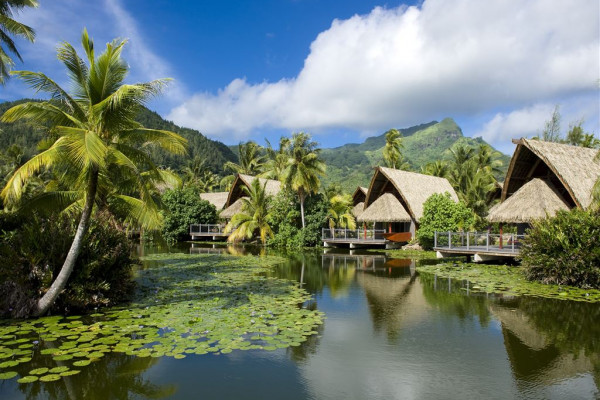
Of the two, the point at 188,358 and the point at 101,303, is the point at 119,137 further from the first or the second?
the point at 188,358

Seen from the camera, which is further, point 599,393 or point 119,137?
point 119,137

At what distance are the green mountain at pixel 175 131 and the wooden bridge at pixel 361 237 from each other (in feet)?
159

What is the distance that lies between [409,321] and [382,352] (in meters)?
2.22

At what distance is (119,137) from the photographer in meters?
8.63

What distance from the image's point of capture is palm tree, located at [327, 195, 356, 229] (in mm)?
29750

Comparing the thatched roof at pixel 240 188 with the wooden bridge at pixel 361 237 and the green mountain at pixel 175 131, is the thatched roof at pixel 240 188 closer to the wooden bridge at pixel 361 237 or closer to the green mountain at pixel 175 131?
the wooden bridge at pixel 361 237

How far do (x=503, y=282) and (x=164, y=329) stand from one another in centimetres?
1076

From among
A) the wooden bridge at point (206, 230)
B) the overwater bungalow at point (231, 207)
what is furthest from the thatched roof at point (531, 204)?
the wooden bridge at point (206, 230)

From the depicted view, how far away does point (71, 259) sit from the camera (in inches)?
318

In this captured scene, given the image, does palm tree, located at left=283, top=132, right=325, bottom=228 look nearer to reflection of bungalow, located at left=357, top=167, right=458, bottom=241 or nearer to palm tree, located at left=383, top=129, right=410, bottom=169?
reflection of bungalow, located at left=357, top=167, right=458, bottom=241

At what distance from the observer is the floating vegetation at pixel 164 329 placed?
621cm

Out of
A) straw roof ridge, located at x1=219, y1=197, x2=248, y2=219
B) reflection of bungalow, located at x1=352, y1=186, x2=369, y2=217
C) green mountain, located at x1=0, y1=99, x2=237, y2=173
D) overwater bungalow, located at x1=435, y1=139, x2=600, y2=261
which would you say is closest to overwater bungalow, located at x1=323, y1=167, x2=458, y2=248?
reflection of bungalow, located at x1=352, y1=186, x2=369, y2=217

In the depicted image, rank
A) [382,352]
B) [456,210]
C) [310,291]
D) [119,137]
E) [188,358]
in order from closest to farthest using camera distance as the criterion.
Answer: [188,358]
[382,352]
[119,137]
[310,291]
[456,210]

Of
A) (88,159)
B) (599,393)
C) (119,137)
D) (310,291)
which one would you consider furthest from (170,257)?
(599,393)
